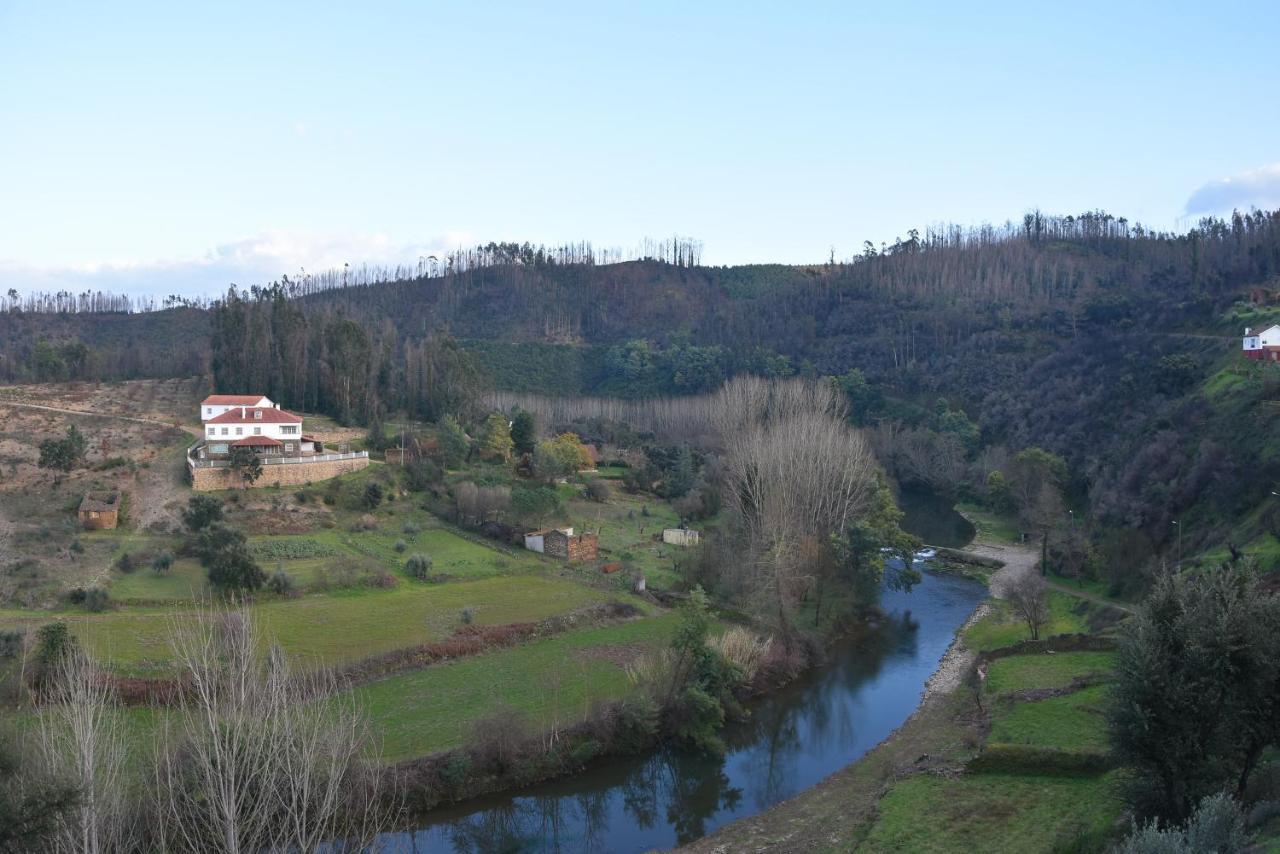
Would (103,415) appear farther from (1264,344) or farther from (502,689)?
(1264,344)

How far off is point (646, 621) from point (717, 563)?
5316mm

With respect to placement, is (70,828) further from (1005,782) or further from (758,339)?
(758,339)

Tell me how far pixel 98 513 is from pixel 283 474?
31.8 ft

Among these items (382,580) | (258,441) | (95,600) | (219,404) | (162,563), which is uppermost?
(219,404)

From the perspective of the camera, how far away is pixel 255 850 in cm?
1605

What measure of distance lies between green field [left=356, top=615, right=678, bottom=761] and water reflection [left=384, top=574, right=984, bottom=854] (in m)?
2.27

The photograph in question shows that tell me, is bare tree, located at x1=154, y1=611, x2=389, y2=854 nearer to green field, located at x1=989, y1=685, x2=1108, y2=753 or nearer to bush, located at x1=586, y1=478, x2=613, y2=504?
green field, located at x1=989, y1=685, x2=1108, y2=753

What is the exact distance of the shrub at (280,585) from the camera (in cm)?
3428

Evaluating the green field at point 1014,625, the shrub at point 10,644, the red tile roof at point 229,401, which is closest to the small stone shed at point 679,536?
the green field at point 1014,625

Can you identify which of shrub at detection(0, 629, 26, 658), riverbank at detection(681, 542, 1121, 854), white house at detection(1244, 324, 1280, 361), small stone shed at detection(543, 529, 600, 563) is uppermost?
white house at detection(1244, 324, 1280, 361)

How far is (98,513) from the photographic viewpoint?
129 ft

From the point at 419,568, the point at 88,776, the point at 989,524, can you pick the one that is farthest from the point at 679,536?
the point at 88,776

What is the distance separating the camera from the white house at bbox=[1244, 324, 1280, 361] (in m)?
53.8

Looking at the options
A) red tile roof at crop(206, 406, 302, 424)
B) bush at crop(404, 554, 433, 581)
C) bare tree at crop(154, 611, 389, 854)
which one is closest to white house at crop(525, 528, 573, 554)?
bush at crop(404, 554, 433, 581)
